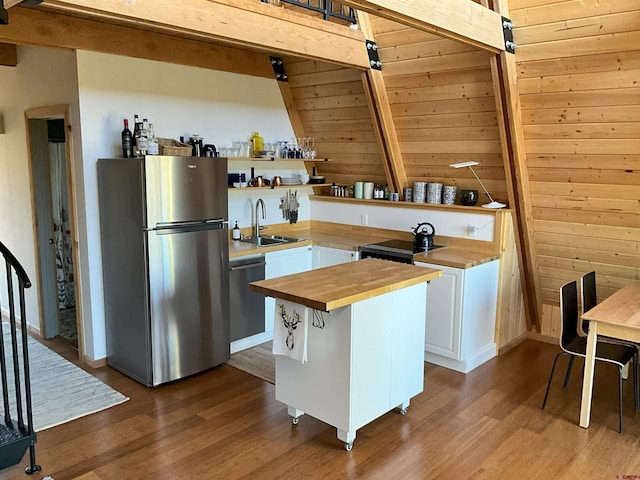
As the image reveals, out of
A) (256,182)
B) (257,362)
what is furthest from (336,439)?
(256,182)

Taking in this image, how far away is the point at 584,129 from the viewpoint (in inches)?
142

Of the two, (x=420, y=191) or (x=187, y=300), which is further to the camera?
(x=420, y=191)

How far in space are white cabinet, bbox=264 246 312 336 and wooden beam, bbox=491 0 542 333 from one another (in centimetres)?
188

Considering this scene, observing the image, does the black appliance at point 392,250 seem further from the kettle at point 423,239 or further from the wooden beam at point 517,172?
the wooden beam at point 517,172

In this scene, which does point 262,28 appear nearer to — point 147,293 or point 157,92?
point 157,92

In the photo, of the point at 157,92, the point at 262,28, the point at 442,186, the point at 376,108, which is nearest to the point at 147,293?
the point at 157,92

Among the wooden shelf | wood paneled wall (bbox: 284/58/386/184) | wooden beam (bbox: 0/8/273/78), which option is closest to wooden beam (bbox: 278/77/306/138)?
wood paneled wall (bbox: 284/58/386/184)

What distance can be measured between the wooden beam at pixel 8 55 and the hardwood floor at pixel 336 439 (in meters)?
2.79

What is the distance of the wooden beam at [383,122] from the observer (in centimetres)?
423

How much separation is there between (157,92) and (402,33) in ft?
6.46

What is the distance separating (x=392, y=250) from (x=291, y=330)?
5.62 feet

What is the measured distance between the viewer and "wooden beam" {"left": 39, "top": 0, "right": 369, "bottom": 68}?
2.74 m

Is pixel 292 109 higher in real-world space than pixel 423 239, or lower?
higher

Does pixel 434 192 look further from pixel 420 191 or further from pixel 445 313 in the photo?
pixel 445 313
